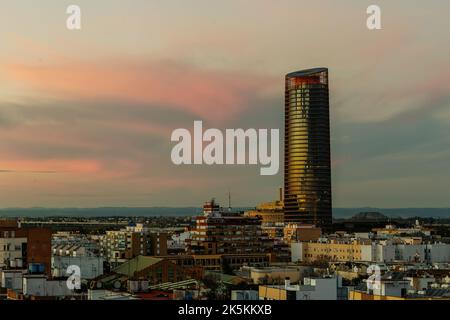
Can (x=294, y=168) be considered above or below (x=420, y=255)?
above

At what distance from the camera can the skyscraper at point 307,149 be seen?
26375 millimetres

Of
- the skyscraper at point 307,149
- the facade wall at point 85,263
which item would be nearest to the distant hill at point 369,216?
the skyscraper at point 307,149

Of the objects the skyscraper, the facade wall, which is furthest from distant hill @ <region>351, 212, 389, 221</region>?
the facade wall

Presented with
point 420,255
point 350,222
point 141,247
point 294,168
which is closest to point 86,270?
point 141,247

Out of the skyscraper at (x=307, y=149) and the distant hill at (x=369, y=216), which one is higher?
the skyscraper at (x=307, y=149)

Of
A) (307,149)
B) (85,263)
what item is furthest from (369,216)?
(85,263)

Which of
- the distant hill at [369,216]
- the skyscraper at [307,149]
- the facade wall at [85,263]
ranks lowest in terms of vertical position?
the facade wall at [85,263]

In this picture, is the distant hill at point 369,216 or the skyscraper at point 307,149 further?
the skyscraper at point 307,149

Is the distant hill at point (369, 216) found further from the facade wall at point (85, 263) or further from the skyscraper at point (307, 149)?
the facade wall at point (85, 263)

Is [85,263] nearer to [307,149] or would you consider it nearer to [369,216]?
[369,216]

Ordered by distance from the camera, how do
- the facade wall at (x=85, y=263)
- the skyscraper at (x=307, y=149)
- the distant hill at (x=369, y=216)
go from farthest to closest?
the skyscraper at (x=307, y=149) → the distant hill at (x=369, y=216) → the facade wall at (x=85, y=263)
